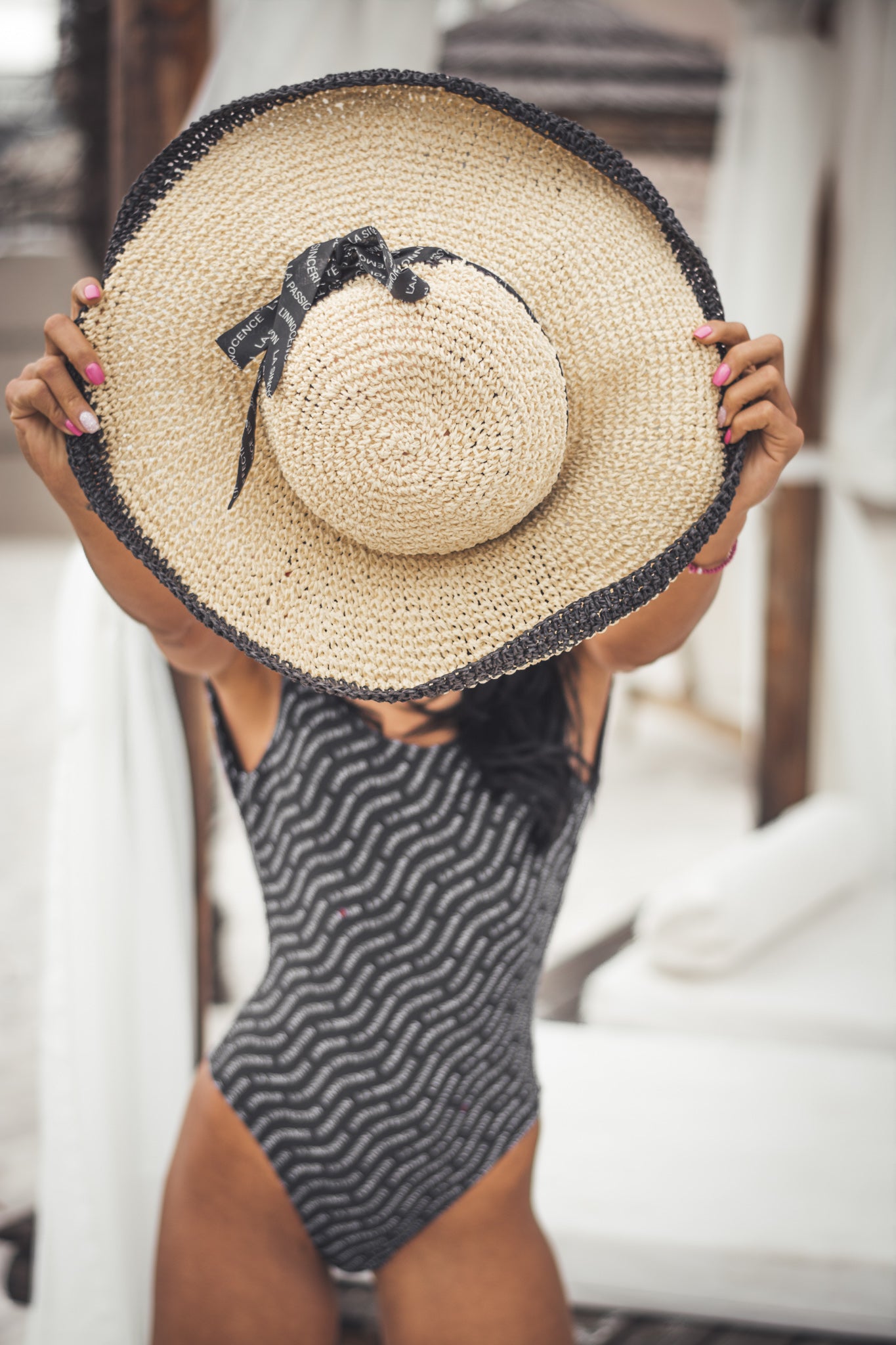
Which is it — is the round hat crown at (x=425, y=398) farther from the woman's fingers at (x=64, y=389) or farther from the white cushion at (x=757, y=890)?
the white cushion at (x=757, y=890)

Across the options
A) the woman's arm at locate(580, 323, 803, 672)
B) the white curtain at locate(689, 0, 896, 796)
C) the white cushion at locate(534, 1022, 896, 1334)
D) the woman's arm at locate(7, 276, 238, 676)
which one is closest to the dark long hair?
the woman's arm at locate(580, 323, 803, 672)

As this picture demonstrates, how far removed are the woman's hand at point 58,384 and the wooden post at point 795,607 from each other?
8.55 ft

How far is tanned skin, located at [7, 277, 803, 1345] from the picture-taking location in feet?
3.02

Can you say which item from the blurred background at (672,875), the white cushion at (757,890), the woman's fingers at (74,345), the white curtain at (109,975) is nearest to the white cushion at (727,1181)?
the blurred background at (672,875)

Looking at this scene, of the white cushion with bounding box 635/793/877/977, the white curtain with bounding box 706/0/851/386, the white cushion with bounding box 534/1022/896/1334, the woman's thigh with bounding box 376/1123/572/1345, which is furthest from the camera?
the white curtain with bounding box 706/0/851/386

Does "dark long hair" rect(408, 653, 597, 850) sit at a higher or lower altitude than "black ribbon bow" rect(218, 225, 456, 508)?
lower

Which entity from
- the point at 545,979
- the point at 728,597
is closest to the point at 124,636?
the point at 545,979

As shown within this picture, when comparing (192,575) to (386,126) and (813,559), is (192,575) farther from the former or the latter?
(813,559)

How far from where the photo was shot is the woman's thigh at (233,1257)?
938mm

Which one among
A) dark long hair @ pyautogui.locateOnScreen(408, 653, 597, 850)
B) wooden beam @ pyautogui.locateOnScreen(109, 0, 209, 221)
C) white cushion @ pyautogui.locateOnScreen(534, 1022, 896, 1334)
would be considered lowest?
white cushion @ pyautogui.locateOnScreen(534, 1022, 896, 1334)

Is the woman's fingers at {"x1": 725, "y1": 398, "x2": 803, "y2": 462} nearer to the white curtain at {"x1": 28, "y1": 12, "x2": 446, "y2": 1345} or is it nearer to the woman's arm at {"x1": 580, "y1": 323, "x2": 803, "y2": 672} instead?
the woman's arm at {"x1": 580, "y1": 323, "x2": 803, "y2": 672}

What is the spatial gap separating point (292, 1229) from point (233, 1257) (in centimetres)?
6

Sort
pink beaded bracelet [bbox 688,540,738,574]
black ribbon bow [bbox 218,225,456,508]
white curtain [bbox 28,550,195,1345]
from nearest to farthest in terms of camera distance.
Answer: black ribbon bow [bbox 218,225,456,508] < pink beaded bracelet [bbox 688,540,738,574] < white curtain [bbox 28,550,195,1345]

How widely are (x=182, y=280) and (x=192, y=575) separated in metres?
0.21
